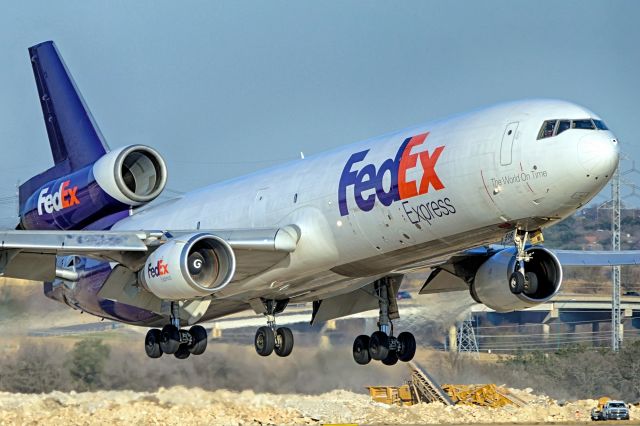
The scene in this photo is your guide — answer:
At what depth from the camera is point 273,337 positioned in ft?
104

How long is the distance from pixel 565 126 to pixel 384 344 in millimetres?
10177

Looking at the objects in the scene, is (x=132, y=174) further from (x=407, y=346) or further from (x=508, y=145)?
(x=508, y=145)

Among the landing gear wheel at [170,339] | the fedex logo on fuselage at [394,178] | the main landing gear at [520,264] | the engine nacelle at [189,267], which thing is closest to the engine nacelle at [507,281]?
the main landing gear at [520,264]

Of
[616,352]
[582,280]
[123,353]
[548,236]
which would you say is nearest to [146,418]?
[123,353]

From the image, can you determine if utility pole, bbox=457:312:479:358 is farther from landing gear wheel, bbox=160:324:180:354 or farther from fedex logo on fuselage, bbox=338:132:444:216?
fedex logo on fuselage, bbox=338:132:444:216

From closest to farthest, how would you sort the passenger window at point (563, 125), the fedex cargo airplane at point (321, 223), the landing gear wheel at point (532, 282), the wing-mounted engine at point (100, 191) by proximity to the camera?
the passenger window at point (563, 125), the fedex cargo airplane at point (321, 223), the landing gear wheel at point (532, 282), the wing-mounted engine at point (100, 191)

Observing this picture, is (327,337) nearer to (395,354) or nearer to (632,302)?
(395,354)

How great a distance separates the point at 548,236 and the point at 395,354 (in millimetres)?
56810

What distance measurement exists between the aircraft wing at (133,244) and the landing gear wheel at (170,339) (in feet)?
7.66

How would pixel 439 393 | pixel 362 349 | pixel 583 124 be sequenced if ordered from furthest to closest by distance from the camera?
pixel 439 393, pixel 362 349, pixel 583 124

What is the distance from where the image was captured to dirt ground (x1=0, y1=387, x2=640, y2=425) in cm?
3544

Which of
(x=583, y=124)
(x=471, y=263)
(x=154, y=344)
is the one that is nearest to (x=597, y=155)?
(x=583, y=124)

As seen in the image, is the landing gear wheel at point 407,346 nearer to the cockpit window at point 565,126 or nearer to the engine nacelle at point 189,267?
the engine nacelle at point 189,267

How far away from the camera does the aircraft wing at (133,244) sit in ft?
91.7
